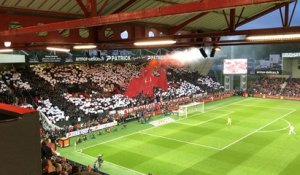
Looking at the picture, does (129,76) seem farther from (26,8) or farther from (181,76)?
(26,8)

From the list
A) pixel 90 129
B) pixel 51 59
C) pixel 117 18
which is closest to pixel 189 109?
pixel 90 129

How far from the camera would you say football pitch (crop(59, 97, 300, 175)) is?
19688 mm

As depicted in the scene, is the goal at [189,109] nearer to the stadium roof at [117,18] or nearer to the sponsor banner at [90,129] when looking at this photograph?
the sponsor banner at [90,129]

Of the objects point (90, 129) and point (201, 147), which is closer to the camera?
point (201, 147)

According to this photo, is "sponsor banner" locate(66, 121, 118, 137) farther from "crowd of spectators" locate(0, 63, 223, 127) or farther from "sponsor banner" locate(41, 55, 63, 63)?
"sponsor banner" locate(41, 55, 63, 63)

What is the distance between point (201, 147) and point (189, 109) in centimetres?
1361

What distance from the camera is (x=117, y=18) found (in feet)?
20.0

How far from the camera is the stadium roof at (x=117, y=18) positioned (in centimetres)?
519

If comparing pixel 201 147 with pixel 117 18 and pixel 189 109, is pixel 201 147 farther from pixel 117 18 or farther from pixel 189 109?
pixel 117 18

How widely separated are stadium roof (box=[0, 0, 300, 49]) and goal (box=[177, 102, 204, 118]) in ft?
60.2

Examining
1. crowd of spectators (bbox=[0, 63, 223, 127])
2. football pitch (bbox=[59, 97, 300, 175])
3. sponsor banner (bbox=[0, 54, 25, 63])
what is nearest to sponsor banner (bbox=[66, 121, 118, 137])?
football pitch (bbox=[59, 97, 300, 175])

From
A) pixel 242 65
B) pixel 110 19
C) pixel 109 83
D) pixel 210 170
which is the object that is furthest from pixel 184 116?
pixel 110 19

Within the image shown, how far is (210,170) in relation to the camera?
1925 centimetres

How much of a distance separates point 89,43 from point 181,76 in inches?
1572
